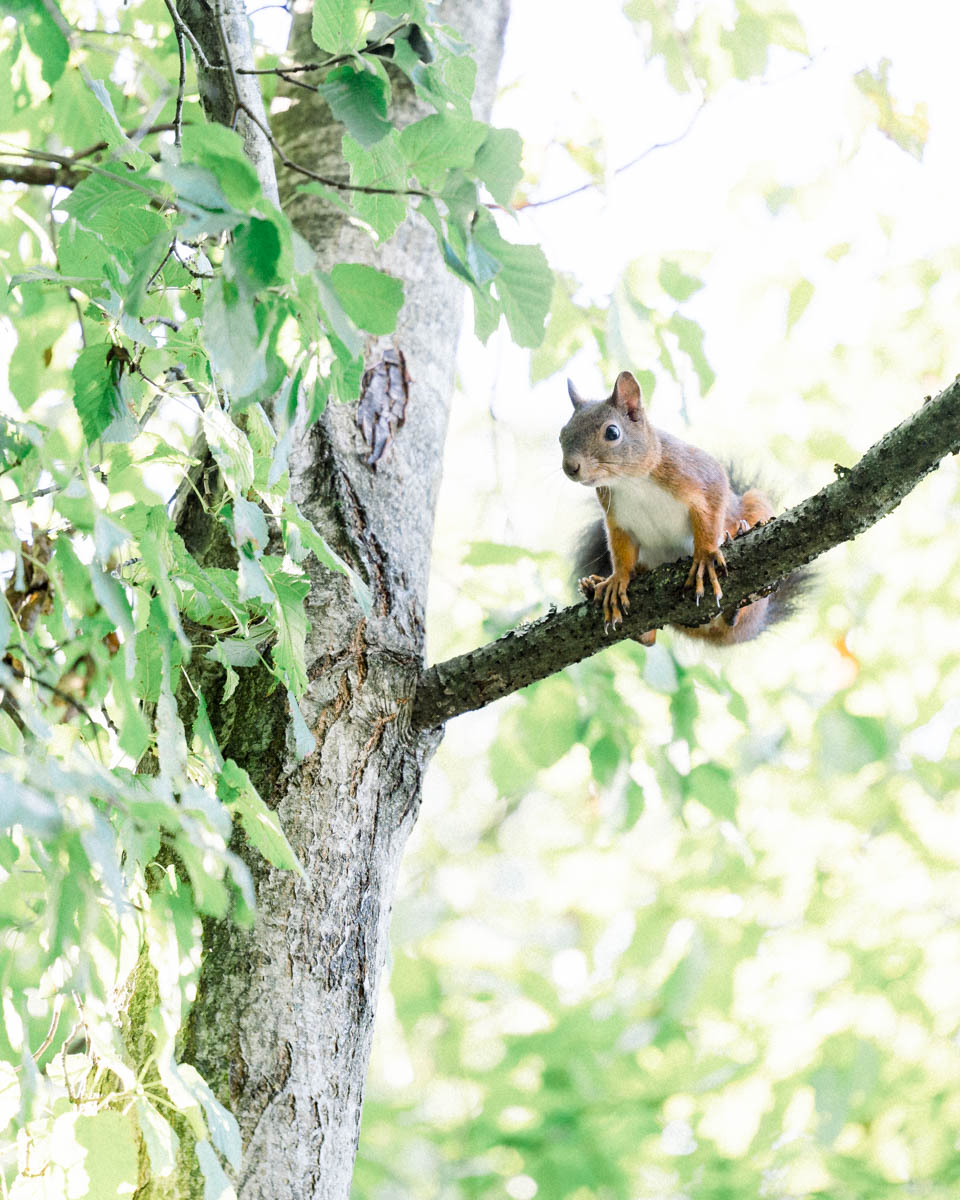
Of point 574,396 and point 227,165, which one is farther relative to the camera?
point 574,396

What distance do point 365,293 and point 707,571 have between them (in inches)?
30.6

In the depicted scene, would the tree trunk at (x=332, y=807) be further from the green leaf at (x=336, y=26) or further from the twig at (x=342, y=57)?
the green leaf at (x=336, y=26)

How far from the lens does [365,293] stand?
1.06 metres

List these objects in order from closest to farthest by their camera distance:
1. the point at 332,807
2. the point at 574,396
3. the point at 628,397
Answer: the point at 332,807, the point at 628,397, the point at 574,396

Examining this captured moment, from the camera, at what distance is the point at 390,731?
1703mm

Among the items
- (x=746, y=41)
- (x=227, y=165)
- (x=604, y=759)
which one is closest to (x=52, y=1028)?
(x=227, y=165)

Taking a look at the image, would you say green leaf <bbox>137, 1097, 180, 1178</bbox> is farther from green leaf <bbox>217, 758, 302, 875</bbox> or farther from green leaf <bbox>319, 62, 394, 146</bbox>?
green leaf <bbox>319, 62, 394, 146</bbox>

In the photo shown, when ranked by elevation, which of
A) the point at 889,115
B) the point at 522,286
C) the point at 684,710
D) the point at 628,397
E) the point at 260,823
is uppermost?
the point at 889,115

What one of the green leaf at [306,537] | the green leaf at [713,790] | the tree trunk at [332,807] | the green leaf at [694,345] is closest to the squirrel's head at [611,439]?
the green leaf at [694,345]

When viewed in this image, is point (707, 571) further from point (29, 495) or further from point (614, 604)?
point (29, 495)

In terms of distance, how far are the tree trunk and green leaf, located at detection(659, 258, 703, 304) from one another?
578mm

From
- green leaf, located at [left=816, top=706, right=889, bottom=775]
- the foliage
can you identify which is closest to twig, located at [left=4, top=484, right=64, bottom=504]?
the foliage

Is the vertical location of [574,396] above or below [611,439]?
above

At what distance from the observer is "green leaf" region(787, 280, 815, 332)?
280 cm
